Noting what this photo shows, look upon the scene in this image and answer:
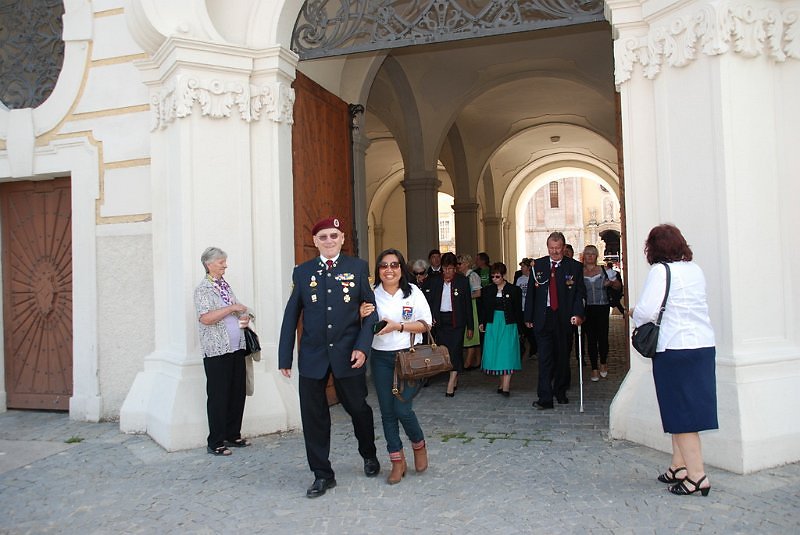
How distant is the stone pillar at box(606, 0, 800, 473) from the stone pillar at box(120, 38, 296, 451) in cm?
312

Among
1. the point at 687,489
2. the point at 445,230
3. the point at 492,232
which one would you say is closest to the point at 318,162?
the point at 687,489

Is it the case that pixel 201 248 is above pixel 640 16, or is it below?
below

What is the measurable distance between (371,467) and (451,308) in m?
3.29

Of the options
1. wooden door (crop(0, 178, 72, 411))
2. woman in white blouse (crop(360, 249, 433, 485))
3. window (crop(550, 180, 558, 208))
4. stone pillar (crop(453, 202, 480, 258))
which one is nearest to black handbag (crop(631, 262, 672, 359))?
woman in white blouse (crop(360, 249, 433, 485))

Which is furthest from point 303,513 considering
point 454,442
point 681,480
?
point 681,480

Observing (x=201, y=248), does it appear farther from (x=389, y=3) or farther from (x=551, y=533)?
(x=551, y=533)

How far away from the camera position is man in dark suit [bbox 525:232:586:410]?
6.62m

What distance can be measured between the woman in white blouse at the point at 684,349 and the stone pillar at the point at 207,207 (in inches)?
125

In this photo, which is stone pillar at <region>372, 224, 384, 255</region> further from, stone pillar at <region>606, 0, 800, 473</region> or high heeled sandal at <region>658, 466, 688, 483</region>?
high heeled sandal at <region>658, 466, 688, 483</region>

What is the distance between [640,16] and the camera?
5.10 metres

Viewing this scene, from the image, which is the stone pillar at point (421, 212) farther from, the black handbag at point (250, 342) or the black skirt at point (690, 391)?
the black skirt at point (690, 391)

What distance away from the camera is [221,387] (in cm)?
532

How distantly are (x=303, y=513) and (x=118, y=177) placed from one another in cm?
403

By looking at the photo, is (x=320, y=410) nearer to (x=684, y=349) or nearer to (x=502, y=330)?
(x=684, y=349)
